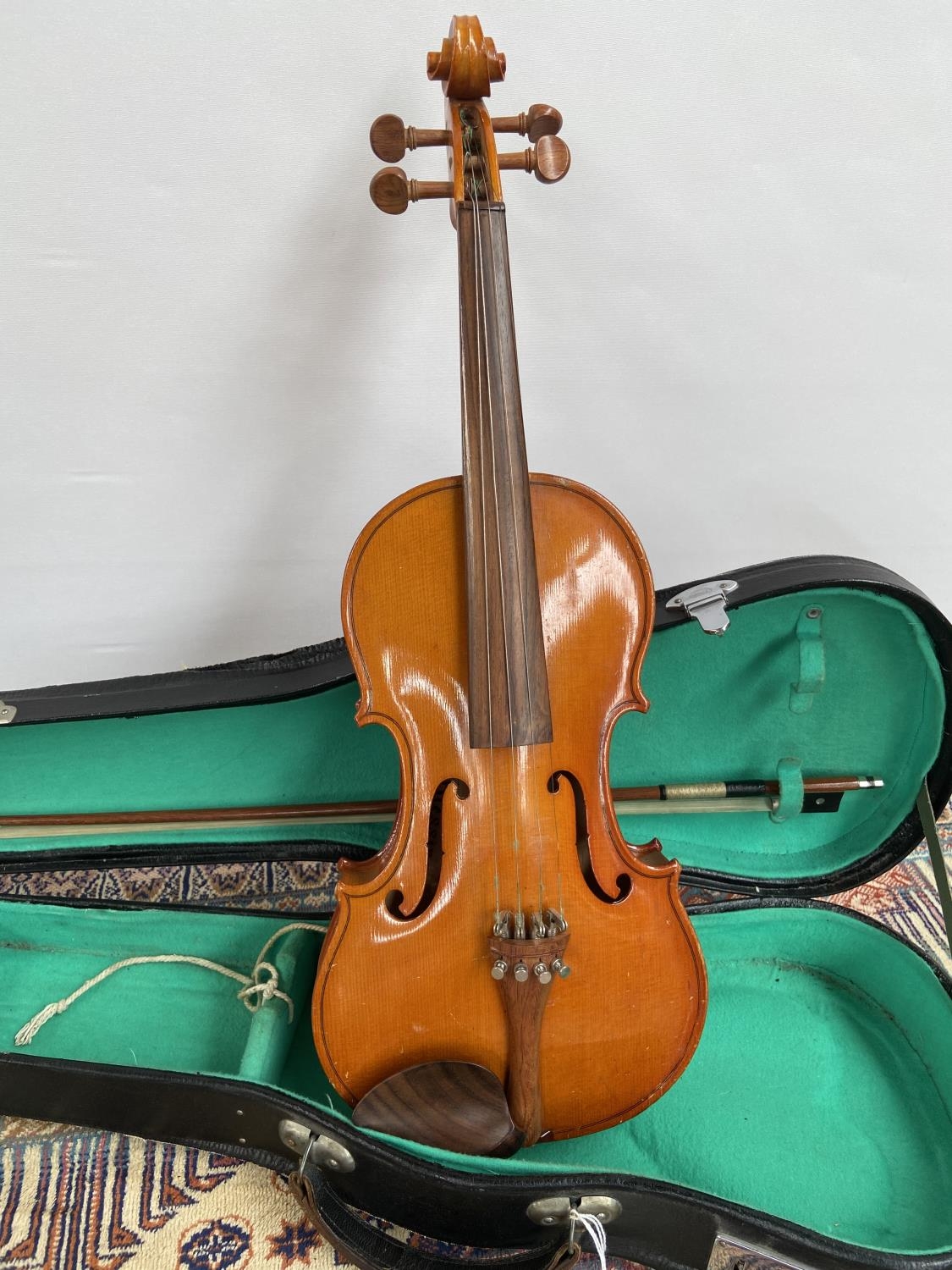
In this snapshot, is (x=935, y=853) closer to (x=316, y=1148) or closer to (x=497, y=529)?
(x=497, y=529)

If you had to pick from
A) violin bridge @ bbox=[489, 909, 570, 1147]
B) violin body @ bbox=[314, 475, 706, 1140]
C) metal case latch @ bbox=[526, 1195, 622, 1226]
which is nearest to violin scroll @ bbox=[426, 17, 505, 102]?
violin body @ bbox=[314, 475, 706, 1140]

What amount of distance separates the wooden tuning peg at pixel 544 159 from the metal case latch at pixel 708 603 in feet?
1.76

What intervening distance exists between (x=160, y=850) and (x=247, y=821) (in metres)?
0.15

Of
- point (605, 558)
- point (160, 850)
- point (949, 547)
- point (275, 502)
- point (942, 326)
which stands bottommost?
point (160, 850)

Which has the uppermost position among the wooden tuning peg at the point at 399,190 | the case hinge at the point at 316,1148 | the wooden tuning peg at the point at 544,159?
the wooden tuning peg at the point at 544,159

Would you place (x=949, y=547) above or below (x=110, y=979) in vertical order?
above

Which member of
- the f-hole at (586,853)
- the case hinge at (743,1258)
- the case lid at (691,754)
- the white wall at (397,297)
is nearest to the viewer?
the case hinge at (743,1258)

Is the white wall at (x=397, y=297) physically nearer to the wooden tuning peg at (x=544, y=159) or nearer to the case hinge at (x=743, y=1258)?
the wooden tuning peg at (x=544, y=159)

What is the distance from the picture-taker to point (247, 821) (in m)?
1.31

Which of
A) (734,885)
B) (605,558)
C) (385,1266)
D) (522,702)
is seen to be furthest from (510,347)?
(385,1266)

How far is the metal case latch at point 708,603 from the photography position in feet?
3.62

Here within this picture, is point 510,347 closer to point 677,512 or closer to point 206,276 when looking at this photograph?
point 206,276

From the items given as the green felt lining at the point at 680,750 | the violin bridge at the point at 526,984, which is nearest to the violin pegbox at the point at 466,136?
the green felt lining at the point at 680,750

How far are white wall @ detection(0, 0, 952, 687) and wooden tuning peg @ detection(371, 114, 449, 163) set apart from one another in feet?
0.81
